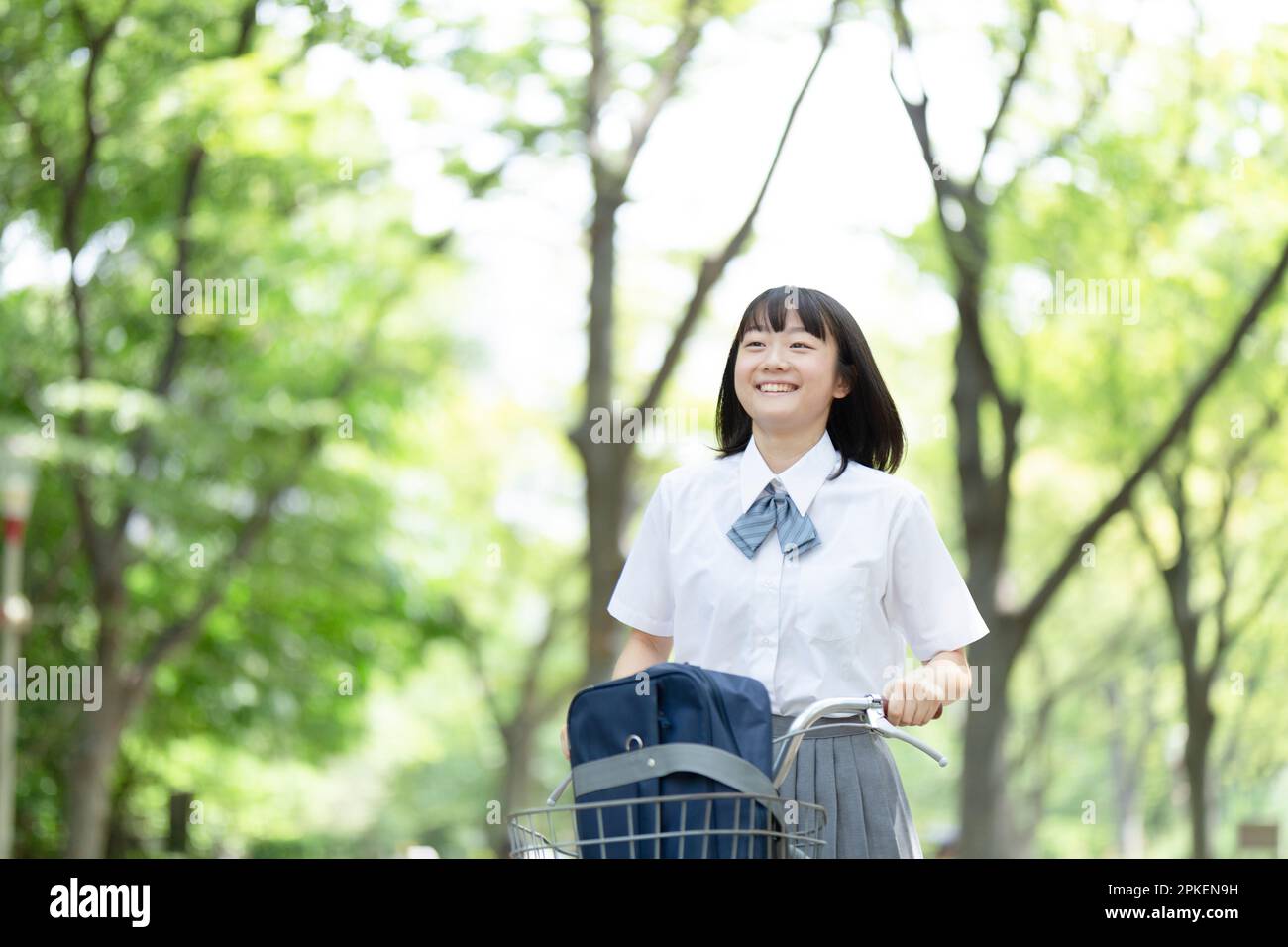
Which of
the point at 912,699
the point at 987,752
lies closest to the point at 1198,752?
the point at 987,752

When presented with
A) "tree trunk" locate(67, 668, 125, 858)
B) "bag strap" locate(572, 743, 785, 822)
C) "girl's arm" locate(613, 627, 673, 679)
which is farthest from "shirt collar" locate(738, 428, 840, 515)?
"tree trunk" locate(67, 668, 125, 858)

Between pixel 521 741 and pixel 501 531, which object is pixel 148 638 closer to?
pixel 501 531

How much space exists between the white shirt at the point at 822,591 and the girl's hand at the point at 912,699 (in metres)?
0.19

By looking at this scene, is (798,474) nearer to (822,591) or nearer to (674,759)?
(822,591)

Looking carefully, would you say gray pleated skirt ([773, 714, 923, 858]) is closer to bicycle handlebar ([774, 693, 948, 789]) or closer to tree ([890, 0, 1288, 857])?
bicycle handlebar ([774, 693, 948, 789])

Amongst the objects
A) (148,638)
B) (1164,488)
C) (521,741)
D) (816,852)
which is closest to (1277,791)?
(1164,488)

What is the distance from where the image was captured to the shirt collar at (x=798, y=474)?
9.43ft

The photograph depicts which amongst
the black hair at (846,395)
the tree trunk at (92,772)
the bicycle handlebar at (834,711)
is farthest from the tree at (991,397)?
the bicycle handlebar at (834,711)

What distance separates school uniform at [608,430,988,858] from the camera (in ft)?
9.16

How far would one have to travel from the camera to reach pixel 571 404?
18.6 metres

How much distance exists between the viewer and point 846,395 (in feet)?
10.0

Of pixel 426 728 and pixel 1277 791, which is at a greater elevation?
pixel 426 728

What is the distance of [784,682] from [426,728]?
25.7 meters

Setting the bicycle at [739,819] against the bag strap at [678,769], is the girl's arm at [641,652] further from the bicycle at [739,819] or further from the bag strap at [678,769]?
the bag strap at [678,769]
